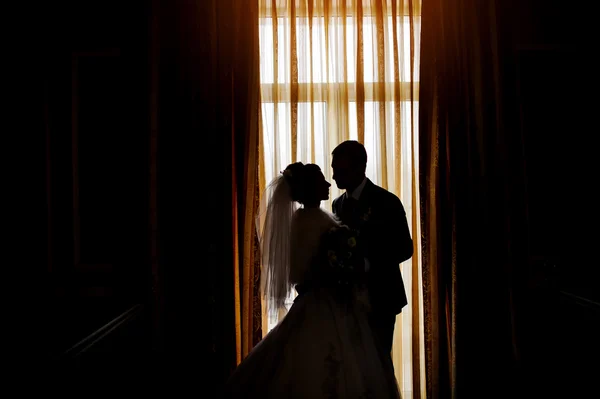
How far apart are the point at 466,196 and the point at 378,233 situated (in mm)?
928

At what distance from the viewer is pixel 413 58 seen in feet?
10.8

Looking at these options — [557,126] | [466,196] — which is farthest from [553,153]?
[466,196]

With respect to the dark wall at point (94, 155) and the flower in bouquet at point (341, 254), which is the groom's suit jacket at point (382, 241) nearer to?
the flower in bouquet at point (341, 254)

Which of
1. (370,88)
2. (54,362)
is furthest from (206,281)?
(370,88)

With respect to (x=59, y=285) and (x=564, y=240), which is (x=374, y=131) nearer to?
(x=564, y=240)

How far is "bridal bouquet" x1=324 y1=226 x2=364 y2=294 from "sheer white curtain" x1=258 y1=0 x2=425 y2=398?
100cm

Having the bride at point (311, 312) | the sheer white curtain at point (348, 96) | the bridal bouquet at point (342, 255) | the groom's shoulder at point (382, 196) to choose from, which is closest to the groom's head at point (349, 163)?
the groom's shoulder at point (382, 196)

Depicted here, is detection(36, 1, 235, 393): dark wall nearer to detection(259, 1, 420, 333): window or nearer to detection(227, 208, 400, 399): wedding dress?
detection(259, 1, 420, 333): window

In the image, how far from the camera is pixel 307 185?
7.84 feet

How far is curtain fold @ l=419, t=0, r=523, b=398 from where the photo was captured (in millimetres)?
3111

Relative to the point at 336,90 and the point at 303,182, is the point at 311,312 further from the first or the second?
the point at 336,90

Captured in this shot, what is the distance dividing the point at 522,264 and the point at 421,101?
1.35 meters

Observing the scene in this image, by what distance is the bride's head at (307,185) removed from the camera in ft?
7.82

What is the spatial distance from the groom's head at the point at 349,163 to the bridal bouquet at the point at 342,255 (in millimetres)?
415
